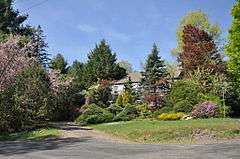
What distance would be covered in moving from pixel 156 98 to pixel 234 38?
365 inches

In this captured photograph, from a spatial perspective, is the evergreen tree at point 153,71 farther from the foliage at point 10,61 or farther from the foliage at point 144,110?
the foliage at point 10,61

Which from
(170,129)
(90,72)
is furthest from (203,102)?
(90,72)

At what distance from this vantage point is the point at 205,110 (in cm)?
3541

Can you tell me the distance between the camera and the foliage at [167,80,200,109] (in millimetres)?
39031

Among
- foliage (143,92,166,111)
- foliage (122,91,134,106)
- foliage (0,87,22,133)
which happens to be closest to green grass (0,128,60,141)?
foliage (0,87,22,133)

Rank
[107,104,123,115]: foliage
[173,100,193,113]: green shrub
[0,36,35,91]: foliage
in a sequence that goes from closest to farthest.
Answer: [0,36,35,91]: foliage → [173,100,193,113]: green shrub → [107,104,123,115]: foliage

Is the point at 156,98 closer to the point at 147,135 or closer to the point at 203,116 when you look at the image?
the point at 203,116

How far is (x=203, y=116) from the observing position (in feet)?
115

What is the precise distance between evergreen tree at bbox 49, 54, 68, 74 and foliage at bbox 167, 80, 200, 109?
118 feet

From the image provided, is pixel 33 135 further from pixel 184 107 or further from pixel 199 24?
pixel 199 24

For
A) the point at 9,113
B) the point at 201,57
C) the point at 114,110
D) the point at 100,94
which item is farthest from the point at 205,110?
the point at 100,94

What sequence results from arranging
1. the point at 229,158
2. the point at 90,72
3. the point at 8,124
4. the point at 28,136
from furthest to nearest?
the point at 90,72, the point at 8,124, the point at 28,136, the point at 229,158

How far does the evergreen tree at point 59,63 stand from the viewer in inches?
2938

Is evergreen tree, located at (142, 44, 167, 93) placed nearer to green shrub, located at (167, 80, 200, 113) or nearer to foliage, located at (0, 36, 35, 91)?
green shrub, located at (167, 80, 200, 113)
